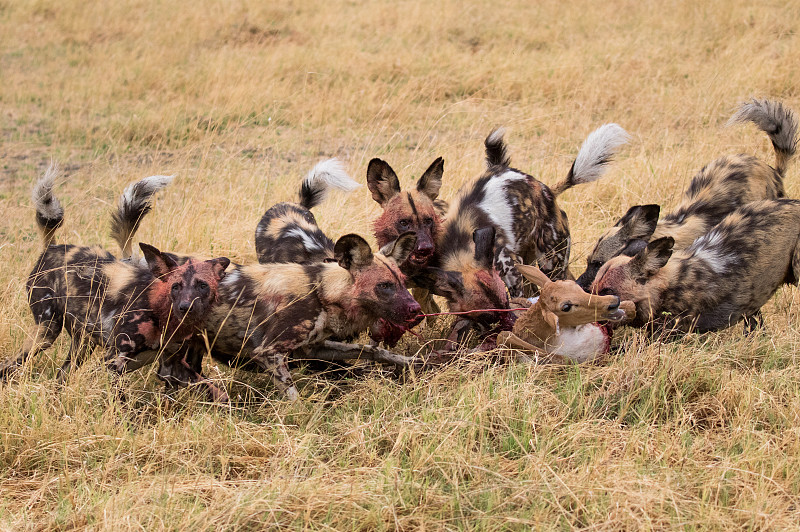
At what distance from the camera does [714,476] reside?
9.20ft

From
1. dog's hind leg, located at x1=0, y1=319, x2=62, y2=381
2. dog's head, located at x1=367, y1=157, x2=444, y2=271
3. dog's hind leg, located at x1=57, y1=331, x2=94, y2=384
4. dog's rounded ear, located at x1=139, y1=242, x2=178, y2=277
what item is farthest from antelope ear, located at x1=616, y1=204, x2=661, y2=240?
dog's hind leg, located at x1=0, y1=319, x2=62, y2=381

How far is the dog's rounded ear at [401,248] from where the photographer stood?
3572 mm

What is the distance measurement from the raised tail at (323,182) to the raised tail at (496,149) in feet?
2.54

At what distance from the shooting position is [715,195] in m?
4.56

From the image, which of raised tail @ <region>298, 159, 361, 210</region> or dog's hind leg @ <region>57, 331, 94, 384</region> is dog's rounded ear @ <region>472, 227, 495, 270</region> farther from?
dog's hind leg @ <region>57, 331, 94, 384</region>

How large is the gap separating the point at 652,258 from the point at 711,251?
17.2 inches

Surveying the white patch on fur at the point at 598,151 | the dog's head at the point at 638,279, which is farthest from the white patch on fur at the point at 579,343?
the white patch on fur at the point at 598,151

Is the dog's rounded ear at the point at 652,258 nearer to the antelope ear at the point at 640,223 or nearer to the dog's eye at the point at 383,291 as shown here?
the antelope ear at the point at 640,223

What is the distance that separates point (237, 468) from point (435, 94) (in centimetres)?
562

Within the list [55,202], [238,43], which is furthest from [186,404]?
[238,43]

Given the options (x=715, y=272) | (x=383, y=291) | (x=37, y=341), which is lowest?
(x=37, y=341)

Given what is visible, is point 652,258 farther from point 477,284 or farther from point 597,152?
point 597,152

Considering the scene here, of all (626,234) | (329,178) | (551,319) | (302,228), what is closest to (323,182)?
(329,178)

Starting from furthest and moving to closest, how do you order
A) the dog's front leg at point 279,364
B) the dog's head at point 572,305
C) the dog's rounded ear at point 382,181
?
the dog's rounded ear at point 382,181
the dog's front leg at point 279,364
the dog's head at point 572,305
